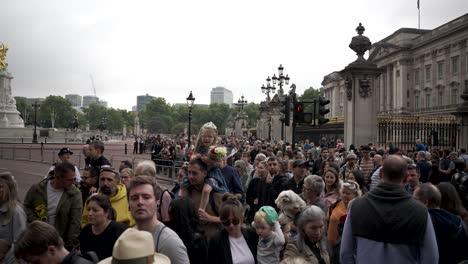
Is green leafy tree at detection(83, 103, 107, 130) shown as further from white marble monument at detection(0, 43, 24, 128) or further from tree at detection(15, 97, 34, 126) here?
white marble monument at detection(0, 43, 24, 128)

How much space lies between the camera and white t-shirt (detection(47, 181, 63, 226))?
586 centimetres

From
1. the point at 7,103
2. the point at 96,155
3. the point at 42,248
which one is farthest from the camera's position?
the point at 7,103

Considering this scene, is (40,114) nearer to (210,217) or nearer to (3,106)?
(3,106)

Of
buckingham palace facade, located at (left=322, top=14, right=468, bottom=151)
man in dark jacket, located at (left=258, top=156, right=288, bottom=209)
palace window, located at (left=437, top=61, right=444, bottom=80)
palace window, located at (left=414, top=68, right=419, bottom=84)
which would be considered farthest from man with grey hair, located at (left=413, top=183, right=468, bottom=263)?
palace window, located at (left=414, top=68, right=419, bottom=84)

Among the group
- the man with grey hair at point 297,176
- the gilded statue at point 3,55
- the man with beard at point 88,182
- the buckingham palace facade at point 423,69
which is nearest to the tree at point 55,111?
the gilded statue at point 3,55

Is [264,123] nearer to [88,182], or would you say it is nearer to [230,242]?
[88,182]

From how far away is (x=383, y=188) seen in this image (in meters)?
3.91

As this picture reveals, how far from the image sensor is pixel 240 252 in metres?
4.58

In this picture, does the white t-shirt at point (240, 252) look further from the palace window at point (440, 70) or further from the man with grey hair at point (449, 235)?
the palace window at point (440, 70)

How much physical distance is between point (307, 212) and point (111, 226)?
2.09 meters

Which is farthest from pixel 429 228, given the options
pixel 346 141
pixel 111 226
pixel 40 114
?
pixel 40 114

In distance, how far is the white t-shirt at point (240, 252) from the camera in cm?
452

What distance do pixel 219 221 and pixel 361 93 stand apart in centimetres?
1481

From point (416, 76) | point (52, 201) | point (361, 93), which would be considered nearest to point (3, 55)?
point (416, 76)
